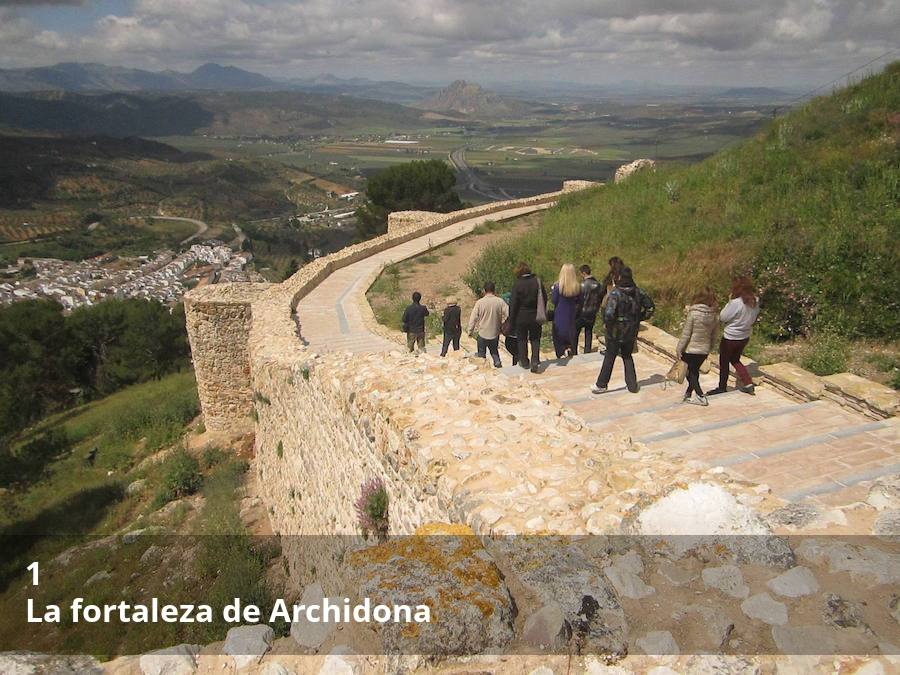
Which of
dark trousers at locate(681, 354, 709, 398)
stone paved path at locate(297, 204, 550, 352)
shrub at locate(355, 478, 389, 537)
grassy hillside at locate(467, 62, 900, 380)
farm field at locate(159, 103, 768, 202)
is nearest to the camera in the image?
shrub at locate(355, 478, 389, 537)

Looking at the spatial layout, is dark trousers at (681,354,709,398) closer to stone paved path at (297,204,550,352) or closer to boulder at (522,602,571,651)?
boulder at (522,602,571,651)

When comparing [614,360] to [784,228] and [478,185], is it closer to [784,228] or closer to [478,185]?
[784,228]

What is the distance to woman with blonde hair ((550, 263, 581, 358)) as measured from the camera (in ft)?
23.3

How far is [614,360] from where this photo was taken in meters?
6.18

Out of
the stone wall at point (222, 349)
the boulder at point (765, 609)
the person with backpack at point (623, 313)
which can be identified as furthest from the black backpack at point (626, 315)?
the stone wall at point (222, 349)

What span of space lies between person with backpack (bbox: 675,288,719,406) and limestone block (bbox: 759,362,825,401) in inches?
38.0

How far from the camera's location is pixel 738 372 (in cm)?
602

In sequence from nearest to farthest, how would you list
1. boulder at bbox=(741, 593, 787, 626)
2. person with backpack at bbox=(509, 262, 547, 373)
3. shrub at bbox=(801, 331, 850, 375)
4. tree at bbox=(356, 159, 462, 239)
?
boulder at bbox=(741, 593, 787, 626), shrub at bbox=(801, 331, 850, 375), person with backpack at bbox=(509, 262, 547, 373), tree at bbox=(356, 159, 462, 239)

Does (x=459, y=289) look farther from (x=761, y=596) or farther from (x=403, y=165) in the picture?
(x=403, y=165)

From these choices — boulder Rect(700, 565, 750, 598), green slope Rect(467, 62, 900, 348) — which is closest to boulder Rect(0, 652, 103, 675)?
boulder Rect(700, 565, 750, 598)

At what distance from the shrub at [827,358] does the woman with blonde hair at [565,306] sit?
2.81m

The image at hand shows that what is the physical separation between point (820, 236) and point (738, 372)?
16.2 ft

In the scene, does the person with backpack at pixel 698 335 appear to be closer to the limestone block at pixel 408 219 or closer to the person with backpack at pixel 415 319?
the person with backpack at pixel 415 319

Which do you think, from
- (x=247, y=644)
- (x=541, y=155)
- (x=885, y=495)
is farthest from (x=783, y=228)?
(x=541, y=155)
